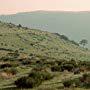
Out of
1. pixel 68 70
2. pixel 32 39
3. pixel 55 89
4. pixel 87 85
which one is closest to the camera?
pixel 55 89

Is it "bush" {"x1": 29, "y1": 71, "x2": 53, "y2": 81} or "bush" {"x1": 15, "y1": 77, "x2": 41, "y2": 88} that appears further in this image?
"bush" {"x1": 29, "y1": 71, "x2": 53, "y2": 81}

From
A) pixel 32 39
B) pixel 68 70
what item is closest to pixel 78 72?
pixel 68 70

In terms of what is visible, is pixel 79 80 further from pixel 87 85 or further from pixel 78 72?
pixel 78 72

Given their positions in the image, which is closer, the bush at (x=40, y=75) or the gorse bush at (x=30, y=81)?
the gorse bush at (x=30, y=81)

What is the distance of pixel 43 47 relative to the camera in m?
125

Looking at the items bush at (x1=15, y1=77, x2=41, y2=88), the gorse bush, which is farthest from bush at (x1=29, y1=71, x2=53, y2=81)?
bush at (x1=15, y1=77, x2=41, y2=88)

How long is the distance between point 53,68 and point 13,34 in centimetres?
10816

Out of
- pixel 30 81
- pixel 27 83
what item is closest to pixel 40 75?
pixel 30 81

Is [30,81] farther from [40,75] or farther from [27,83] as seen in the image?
[40,75]

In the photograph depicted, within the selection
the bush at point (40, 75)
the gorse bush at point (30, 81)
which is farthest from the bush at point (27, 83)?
the bush at point (40, 75)

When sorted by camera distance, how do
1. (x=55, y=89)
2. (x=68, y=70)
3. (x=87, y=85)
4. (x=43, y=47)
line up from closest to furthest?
1. (x=55, y=89)
2. (x=87, y=85)
3. (x=68, y=70)
4. (x=43, y=47)

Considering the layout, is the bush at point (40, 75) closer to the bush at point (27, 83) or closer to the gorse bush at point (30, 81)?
the gorse bush at point (30, 81)

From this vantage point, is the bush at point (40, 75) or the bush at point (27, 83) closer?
the bush at point (27, 83)

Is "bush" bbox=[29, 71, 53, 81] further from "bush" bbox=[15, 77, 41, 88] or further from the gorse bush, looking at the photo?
"bush" bbox=[15, 77, 41, 88]
